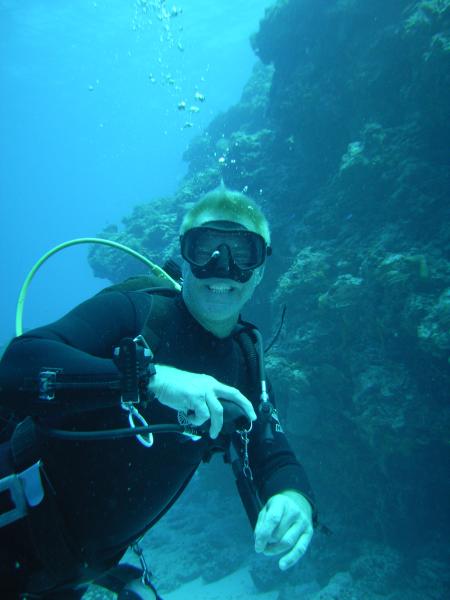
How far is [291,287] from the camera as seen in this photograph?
10.4 metres

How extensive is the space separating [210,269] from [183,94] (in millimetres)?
103716

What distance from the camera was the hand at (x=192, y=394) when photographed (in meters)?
1.48

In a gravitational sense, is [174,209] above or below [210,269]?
above

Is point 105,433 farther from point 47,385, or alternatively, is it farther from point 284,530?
point 284,530

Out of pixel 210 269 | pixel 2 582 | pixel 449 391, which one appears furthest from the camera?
pixel 449 391

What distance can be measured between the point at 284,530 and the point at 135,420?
937 millimetres

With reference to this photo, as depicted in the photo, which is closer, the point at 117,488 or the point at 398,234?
the point at 117,488

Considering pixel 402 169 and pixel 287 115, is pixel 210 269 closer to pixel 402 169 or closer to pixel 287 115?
pixel 402 169

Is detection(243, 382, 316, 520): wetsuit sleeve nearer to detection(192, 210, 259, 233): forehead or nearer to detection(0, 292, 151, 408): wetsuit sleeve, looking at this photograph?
detection(0, 292, 151, 408): wetsuit sleeve

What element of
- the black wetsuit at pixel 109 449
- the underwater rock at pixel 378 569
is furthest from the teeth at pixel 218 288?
the underwater rock at pixel 378 569

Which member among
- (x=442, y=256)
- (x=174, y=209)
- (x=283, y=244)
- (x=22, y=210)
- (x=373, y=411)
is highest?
(x=22, y=210)

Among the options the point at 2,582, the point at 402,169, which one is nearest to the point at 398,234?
the point at 402,169

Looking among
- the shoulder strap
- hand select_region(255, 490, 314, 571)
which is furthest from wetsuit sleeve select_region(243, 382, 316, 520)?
the shoulder strap

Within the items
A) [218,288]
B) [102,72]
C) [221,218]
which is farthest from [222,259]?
[102,72]
